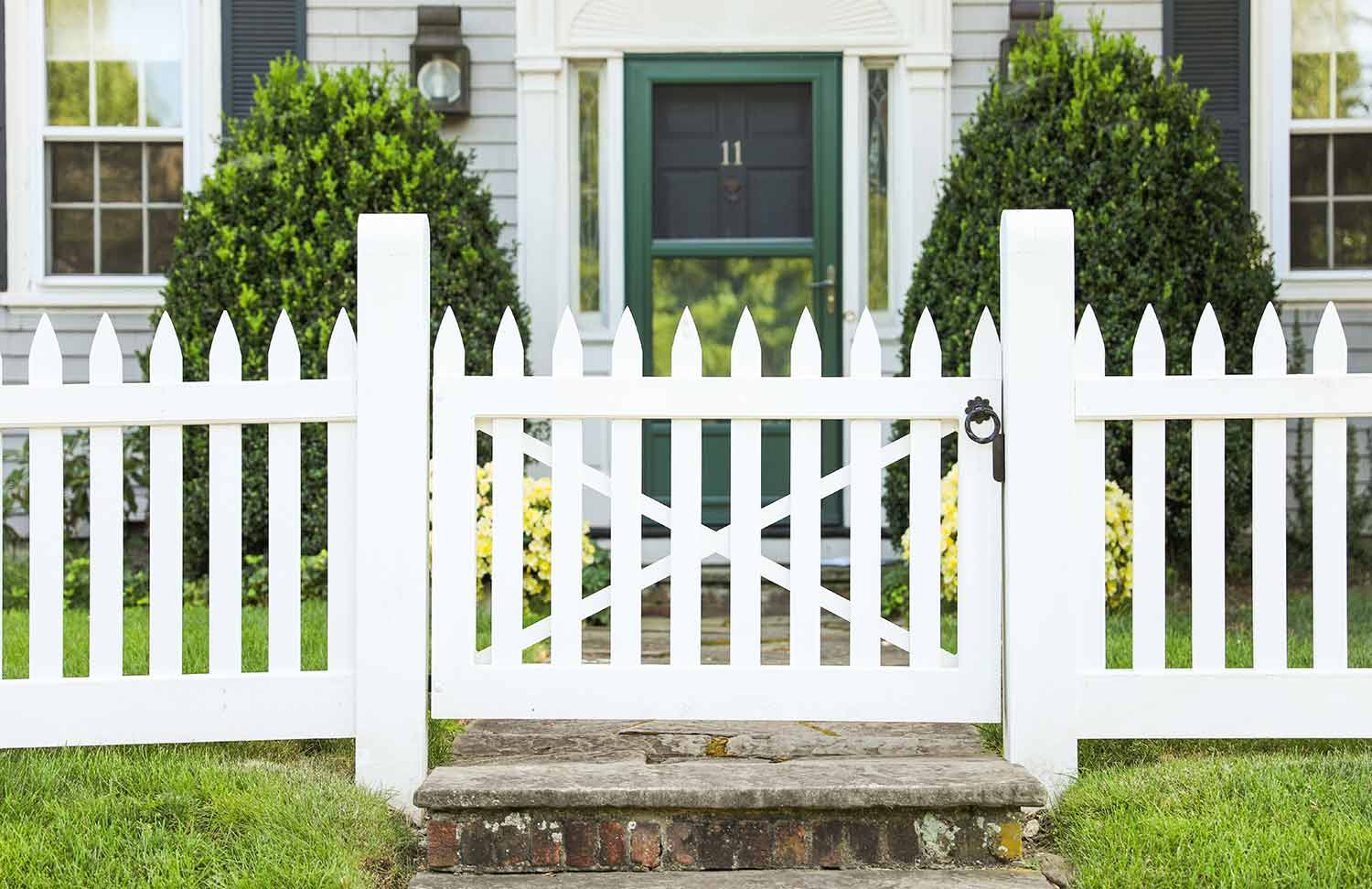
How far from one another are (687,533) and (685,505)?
2.7 inches

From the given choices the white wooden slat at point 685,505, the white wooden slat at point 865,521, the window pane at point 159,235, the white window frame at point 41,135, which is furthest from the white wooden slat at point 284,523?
the window pane at point 159,235

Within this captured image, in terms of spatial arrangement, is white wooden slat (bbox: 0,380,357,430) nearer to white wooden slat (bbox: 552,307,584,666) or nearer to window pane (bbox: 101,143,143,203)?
white wooden slat (bbox: 552,307,584,666)

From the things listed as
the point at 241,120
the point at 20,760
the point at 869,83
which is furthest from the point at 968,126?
the point at 20,760

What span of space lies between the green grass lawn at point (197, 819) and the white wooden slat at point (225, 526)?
28 centimetres

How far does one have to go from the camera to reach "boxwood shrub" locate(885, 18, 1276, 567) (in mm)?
5680

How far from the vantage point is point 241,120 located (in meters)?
6.25

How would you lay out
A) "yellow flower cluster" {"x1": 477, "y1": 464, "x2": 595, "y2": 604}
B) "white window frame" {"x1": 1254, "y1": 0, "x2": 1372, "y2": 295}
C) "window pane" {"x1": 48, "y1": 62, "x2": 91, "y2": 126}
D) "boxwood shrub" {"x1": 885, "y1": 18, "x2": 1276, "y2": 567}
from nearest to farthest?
"yellow flower cluster" {"x1": 477, "y1": 464, "x2": 595, "y2": 604} < "boxwood shrub" {"x1": 885, "y1": 18, "x2": 1276, "y2": 567} < "white window frame" {"x1": 1254, "y1": 0, "x2": 1372, "y2": 295} < "window pane" {"x1": 48, "y1": 62, "x2": 91, "y2": 126}

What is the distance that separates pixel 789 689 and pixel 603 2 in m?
4.30

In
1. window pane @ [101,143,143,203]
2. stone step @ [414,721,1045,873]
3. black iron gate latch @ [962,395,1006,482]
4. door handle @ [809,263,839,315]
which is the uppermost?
window pane @ [101,143,143,203]

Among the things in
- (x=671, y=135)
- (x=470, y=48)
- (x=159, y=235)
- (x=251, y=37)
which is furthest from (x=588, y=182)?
(x=159, y=235)

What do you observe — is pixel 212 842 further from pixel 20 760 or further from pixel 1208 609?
pixel 1208 609

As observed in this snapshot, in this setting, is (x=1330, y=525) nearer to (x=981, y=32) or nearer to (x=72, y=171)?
(x=981, y=32)

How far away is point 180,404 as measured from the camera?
3252mm

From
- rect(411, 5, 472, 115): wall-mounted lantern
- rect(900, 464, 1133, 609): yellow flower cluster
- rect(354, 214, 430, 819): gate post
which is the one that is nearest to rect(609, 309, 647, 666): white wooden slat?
rect(354, 214, 430, 819): gate post
